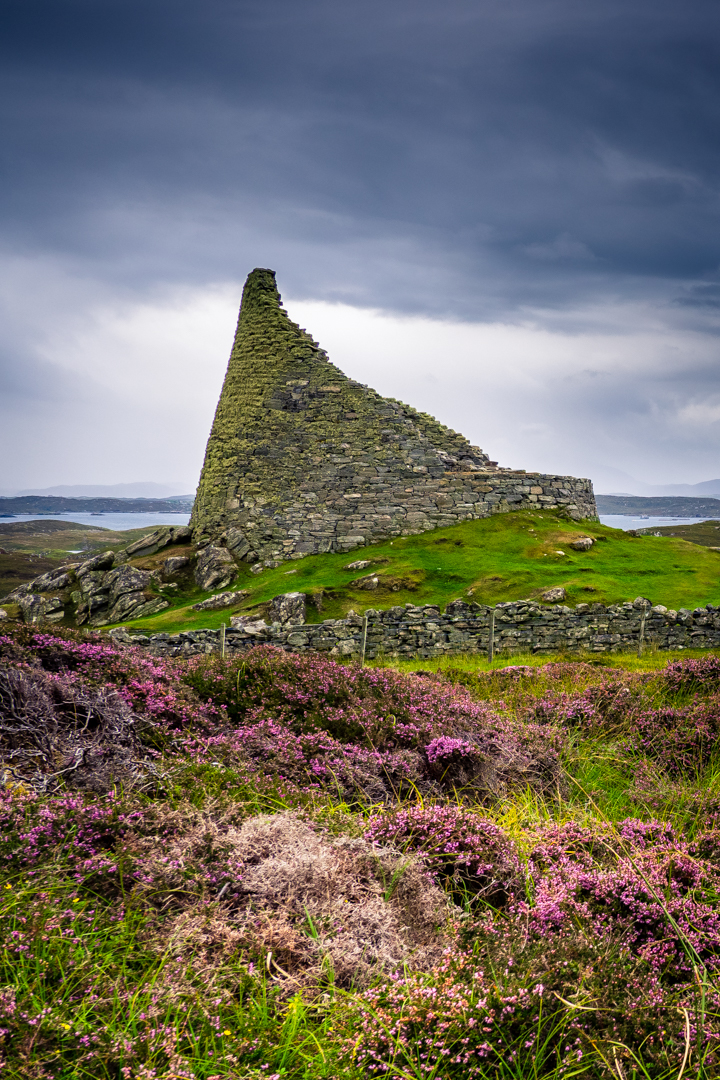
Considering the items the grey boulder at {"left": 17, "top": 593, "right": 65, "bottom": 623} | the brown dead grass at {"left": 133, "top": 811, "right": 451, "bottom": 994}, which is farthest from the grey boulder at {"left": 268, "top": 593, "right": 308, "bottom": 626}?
the brown dead grass at {"left": 133, "top": 811, "right": 451, "bottom": 994}

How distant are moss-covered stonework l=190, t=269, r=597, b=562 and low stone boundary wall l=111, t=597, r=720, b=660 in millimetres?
9579

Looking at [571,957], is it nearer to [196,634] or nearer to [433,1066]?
[433,1066]

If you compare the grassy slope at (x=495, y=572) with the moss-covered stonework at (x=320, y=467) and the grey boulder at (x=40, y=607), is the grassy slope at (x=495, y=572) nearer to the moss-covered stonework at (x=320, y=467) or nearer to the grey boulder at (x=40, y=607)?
the moss-covered stonework at (x=320, y=467)

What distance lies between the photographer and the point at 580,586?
20.0m

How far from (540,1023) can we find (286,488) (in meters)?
26.5

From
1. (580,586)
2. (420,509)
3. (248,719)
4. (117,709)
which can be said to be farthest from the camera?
(420,509)

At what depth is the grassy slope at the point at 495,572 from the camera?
20.6 meters

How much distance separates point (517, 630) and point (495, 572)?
184 inches

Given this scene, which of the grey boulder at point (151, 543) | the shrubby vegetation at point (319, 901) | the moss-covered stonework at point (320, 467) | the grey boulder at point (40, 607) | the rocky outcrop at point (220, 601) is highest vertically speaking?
the moss-covered stonework at point (320, 467)

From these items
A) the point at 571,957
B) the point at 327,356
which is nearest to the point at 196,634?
the point at 571,957

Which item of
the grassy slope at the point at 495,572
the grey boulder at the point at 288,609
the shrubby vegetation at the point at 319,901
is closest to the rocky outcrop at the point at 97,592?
the grassy slope at the point at 495,572

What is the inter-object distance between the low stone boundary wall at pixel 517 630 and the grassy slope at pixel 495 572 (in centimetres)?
125

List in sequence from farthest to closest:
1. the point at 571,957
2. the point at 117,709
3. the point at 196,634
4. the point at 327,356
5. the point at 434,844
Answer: the point at 327,356, the point at 196,634, the point at 117,709, the point at 434,844, the point at 571,957

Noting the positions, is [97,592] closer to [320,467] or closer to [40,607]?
[40,607]
